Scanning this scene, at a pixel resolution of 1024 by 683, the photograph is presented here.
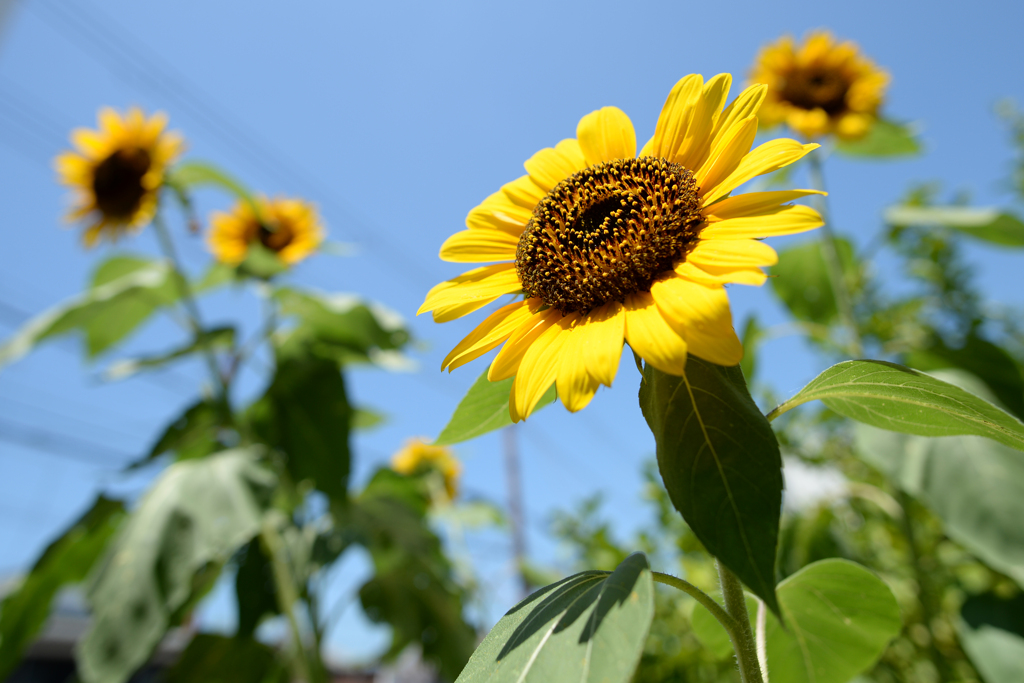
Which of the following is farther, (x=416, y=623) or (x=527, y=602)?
(x=416, y=623)

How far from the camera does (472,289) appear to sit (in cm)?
63

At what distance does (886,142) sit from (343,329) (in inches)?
61.4

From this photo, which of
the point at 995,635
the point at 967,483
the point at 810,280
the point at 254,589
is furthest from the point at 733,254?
the point at 254,589

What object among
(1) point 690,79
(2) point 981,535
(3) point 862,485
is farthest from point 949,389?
(3) point 862,485

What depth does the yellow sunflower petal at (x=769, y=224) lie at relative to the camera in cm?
49

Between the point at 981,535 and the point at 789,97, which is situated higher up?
the point at 789,97

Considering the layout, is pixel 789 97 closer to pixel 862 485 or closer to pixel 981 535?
pixel 862 485

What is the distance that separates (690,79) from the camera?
612 millimetres

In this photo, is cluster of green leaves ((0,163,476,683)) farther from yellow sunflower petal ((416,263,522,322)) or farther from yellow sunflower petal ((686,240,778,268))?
yellow sunflower petal ((686,240,778,268))

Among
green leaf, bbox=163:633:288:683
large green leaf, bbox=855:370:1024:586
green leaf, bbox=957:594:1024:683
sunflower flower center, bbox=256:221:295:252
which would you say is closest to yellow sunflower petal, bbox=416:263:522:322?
large green leaf, bbox=855:370:1024:586

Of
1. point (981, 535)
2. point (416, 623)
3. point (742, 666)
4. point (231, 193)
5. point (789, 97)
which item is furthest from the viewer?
point (416, 623)

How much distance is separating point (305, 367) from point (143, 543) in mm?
648

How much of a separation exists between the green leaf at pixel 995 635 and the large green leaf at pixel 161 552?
1.28m

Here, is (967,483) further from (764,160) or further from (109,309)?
(109,309)
